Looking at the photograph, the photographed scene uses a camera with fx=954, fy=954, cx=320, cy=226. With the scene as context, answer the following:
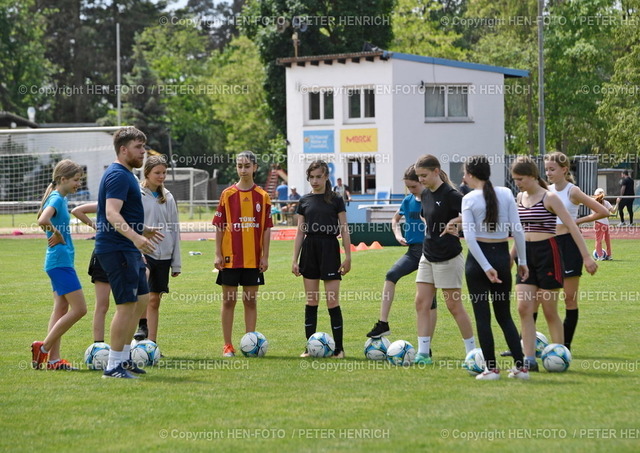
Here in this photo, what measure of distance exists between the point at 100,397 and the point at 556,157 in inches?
196

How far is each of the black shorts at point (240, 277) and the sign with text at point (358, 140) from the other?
3346 centimetres

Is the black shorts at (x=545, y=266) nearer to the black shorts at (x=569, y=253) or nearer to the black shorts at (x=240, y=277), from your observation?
the black shorts at (x=569, y=253)

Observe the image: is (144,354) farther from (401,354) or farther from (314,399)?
(401,354)

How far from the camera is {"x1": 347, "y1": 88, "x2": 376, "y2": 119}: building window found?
43625mm

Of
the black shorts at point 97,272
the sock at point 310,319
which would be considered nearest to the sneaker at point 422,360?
the sock at point 310,319

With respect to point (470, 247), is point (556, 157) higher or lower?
higher

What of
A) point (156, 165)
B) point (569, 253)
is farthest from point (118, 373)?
point (569, 253)

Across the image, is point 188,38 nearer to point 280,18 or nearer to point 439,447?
point 280,18

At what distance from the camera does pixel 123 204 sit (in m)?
8.48

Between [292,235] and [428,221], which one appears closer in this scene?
[428,221]

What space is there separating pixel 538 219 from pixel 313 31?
4343 cm

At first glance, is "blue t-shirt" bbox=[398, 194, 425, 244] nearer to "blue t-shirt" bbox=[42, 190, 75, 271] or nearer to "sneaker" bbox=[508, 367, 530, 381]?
"sneaker" bbox=[508, 367, 530, 381]

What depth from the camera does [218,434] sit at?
6496 mm

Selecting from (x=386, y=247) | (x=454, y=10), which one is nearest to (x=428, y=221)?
(x=386, y=247)
